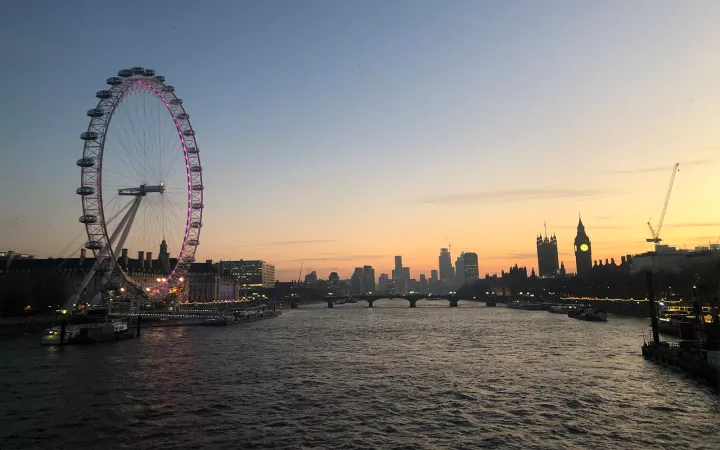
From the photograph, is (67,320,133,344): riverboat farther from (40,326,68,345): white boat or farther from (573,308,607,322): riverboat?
(573,308,607,322): riverboat

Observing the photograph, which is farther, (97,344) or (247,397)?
(97,344)

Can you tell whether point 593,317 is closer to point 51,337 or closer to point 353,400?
Result: point 353,400

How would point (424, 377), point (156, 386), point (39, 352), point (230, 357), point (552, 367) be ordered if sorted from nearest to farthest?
1. point (156, 386)
2. point (424, 377)
3. point (552, 367)
4. point (230, 357)
5. point (39, 352)

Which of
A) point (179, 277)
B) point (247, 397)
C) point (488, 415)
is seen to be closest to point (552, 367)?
point (488, 415)

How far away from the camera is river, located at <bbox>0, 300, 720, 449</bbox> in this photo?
3134 cm

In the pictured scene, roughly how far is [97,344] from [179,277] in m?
41.6

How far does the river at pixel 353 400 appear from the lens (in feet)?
103

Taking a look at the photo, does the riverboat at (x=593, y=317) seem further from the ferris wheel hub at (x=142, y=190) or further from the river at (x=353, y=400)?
the ferris wheel hub at (x=142, y=190)

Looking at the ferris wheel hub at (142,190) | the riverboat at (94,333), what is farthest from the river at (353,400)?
the ferris wheel hub at (142,190)

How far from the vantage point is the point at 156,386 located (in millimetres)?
47594

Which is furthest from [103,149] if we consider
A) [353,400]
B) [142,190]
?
[353,400]

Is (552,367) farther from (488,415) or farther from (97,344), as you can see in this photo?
(97,344)

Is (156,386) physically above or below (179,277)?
below

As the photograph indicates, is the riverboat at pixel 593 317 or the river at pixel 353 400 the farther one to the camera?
the riverboat at pixel 593 317
